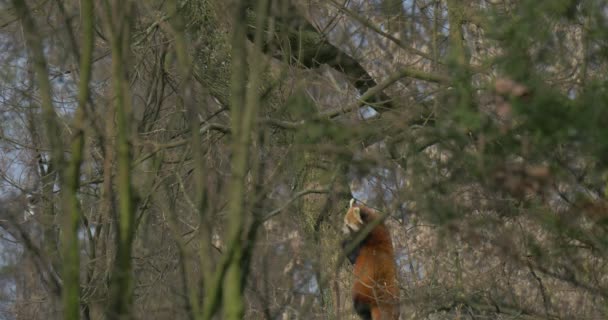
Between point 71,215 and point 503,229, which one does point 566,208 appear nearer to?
point 503,229

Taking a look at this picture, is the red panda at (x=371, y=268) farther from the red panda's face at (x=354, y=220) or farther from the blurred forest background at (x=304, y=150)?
the blurred forest background at (x=304, y=150)

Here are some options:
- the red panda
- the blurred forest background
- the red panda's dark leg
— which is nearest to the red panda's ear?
the red panda

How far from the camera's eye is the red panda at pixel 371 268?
693 centimetres

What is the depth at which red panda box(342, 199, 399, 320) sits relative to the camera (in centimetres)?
693

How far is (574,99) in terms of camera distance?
169 inches

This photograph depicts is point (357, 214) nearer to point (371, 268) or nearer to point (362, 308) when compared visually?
point (371, 268)

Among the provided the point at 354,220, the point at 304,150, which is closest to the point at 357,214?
the point at 354,220

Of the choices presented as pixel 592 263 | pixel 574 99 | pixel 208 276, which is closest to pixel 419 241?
pixel 592 263

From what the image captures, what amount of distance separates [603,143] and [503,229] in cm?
139

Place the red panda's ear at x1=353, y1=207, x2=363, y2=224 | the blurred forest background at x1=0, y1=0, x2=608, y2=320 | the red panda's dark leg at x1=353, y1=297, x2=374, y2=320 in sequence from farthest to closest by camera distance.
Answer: the red panda's dark leg at x1=353, y1=297, x2=374, y2=320 → the red panda's ear at x1=353, y1=207, x2=363, y2=224 → the blurred forest background at x1=0, y1=0, x2=608, y2=320

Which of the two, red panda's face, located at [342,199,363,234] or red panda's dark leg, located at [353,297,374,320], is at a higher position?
red panda's face, located at [342,199,363,234]

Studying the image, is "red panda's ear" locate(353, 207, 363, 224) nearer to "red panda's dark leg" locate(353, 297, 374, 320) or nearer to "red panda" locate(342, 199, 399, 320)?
"red panda" locate(342, 199, 399, 320)

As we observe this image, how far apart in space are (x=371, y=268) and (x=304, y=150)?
6.98ft

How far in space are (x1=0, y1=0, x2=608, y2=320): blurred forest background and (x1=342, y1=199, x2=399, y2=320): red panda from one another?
19 centimetres
